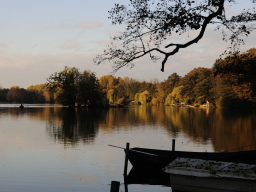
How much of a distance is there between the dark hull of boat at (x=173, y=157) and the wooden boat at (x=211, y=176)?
234 cm

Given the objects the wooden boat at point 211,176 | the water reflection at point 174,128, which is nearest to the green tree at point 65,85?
the water reflection at point 174,128

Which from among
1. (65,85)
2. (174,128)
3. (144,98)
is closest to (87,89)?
(65,85)

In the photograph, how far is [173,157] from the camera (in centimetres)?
1213

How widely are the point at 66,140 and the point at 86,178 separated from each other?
10.3 metres

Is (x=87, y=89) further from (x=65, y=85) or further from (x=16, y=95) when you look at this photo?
(x=16, y=95)

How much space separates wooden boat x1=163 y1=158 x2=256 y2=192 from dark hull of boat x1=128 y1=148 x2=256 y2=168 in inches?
92.1

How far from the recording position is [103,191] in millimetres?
10219

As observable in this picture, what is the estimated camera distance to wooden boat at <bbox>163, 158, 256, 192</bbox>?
8.41 metres

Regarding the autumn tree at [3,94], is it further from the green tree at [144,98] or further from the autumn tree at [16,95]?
the green tree at [144,98]

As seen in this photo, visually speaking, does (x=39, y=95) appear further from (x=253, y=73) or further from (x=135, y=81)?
(x=253, y=73)

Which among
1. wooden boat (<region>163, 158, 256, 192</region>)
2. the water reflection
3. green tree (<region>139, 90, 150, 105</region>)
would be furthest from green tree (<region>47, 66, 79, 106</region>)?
wooden boat (<region>163, 158, 256, 192</region>)

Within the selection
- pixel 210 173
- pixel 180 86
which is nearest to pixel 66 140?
pixel 210 173

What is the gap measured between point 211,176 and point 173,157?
11.4 ft

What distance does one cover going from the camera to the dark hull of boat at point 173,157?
452 inches
